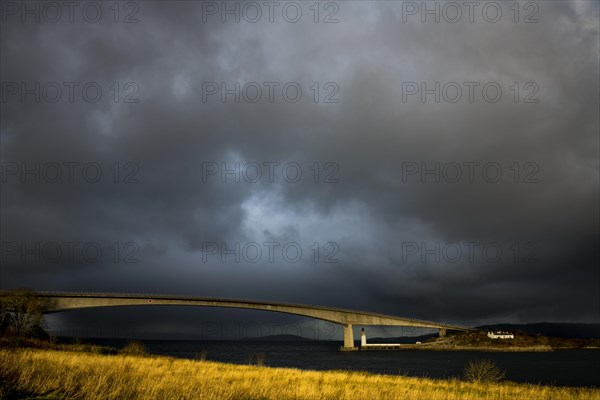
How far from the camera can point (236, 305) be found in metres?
125

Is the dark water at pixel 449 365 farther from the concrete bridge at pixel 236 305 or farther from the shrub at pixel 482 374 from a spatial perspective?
the concrete bridge at pixel 236 305

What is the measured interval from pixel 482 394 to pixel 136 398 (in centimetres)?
2167

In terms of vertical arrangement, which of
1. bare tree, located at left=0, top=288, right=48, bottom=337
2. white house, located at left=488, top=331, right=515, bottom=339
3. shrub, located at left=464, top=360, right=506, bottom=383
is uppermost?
bare tree, located at left=0, top=288, right=48, bottom=337

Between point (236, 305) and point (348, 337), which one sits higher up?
point (236, 305)

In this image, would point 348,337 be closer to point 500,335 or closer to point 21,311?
point 500,335

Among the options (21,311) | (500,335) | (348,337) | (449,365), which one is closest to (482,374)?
(449,365)

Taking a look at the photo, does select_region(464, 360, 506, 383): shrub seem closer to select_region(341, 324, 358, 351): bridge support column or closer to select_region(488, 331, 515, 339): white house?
select_region(341, 324, 358, 351): bridge support column

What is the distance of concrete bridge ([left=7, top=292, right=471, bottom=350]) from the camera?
102375mm

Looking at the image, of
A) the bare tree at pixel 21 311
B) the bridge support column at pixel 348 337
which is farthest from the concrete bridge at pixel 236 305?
the bare tree at pixel 21 311

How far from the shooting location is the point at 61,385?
54.5 feet

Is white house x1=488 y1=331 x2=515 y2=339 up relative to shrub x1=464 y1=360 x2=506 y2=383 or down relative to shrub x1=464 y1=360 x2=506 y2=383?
down

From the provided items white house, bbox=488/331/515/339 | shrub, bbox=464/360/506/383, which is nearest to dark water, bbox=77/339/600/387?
shrub, bbox=464/360/506/383

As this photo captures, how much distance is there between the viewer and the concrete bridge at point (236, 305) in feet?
336

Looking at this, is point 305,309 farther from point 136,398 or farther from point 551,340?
point 136,398
